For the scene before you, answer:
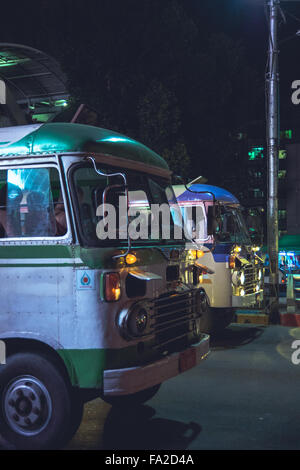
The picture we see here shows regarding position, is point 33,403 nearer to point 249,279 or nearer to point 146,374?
point 146,374

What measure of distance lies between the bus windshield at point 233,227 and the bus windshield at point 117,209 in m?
3.94

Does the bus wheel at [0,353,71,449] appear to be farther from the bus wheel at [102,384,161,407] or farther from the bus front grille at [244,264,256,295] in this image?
the bus front grille at [244,264,256,295]

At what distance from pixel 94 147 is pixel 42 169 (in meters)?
0.50

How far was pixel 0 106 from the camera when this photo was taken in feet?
26.9

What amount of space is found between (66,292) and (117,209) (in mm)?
876

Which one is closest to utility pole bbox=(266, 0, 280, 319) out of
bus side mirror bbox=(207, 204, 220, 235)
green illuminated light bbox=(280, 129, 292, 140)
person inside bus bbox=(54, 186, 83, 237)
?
bus side mirror bbox=(207, 204, 220, 235)

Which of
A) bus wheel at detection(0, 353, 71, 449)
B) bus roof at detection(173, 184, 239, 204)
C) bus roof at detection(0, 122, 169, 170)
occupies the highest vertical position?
bus roof at detection(0, 122, 169, 170)

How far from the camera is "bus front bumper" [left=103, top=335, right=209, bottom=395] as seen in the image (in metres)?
4.52

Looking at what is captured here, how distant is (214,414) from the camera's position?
5949 mm

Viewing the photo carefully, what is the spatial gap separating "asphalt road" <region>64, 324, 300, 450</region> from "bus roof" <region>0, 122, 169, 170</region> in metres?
2.68

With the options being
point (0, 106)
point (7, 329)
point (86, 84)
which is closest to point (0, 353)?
point (7, 329)

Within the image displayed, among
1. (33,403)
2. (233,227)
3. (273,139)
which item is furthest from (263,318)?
(33,403)

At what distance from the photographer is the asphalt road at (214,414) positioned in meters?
5.14
